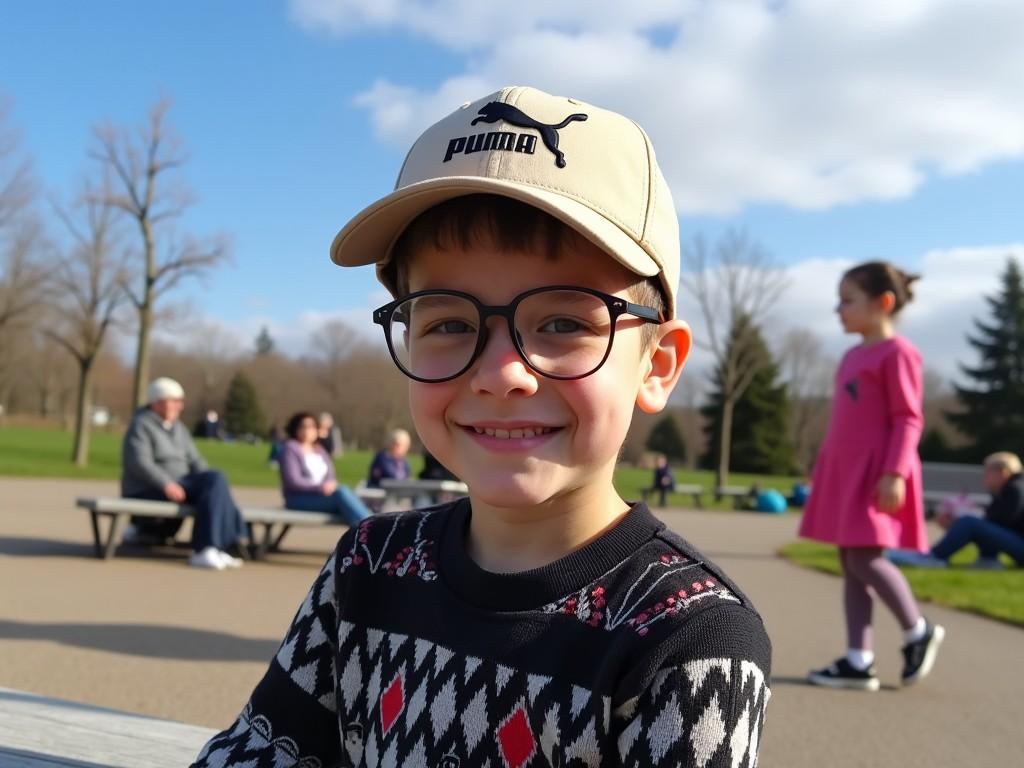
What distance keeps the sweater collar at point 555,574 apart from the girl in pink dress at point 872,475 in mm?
3383

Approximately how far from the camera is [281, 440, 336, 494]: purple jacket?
945 centimetres

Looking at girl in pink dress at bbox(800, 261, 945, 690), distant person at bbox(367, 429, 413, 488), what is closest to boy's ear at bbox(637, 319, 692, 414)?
girl in pink dress at bbox(800, 261, 945, 690)

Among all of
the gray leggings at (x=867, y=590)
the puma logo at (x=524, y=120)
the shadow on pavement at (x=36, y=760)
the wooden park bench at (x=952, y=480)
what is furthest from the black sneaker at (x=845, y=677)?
the wooden park bench at (x=952, y=480)

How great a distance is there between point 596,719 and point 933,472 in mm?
29307

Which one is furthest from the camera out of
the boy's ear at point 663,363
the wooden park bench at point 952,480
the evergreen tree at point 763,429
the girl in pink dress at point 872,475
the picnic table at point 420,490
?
the evergreen tree at point 763,429

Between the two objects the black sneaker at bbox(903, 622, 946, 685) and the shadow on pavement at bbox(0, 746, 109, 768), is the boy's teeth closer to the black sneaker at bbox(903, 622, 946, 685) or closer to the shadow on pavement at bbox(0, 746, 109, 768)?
the shadow on pavement at bbox(0, 746, 109, 768)

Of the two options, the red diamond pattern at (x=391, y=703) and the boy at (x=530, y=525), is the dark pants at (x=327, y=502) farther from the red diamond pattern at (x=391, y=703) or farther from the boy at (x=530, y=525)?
the red diamond pattern at (x=391, y=703)

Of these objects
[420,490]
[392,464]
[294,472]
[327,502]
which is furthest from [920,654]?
[392,464]

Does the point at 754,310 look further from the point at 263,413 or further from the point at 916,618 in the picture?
the point at 263,413

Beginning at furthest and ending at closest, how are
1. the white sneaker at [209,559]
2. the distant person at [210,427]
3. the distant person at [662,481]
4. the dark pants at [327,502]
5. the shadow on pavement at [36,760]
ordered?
the distant person at [210,427], the distant person at [662,481], the dark pants at [327,502], the white sneaker at [209,559], the shadow on pavement at [36,760]

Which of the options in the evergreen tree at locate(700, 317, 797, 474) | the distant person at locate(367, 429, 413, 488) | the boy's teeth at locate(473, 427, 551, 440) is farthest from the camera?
the evergreen tree at locate(700, 317, 797, 474)

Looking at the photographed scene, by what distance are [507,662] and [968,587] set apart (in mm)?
8208

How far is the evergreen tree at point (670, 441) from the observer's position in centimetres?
6912

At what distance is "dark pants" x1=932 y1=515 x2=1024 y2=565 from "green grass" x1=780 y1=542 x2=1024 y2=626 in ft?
0.67
